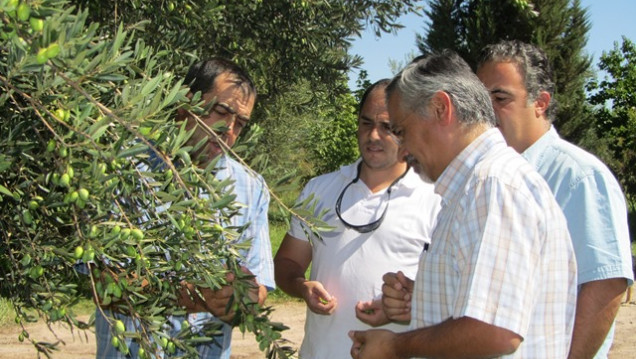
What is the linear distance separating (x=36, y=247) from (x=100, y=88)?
421mm

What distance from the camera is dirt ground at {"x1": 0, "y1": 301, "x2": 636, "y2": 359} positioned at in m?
7.80

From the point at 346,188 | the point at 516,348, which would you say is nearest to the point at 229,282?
the point at 516,348

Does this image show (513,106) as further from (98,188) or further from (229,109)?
(98,188)

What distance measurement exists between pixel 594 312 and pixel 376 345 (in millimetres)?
868

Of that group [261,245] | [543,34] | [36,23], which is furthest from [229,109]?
[543,34]

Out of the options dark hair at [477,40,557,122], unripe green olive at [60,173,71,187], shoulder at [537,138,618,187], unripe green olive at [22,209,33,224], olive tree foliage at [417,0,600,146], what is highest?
olive tree foliage at [417,0,600,146]

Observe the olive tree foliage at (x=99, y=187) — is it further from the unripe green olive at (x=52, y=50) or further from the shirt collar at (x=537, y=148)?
the shirt collar at (x=537, y=148)

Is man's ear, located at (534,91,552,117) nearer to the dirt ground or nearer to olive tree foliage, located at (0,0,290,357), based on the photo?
olive tree foliage, located at (0,0,290,357)

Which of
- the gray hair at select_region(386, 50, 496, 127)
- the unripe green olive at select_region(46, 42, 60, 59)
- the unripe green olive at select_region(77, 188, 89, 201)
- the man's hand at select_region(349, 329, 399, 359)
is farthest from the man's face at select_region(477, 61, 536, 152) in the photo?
the unripe green olive at select_region(46, 42, 60, 59)

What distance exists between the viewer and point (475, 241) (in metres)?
2.01

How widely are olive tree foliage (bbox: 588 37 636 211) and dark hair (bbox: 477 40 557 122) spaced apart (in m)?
22.8

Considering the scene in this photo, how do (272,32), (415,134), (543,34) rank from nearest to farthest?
1. (415,134)
2. (272,32)
3. (543,34)

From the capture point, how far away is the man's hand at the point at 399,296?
277 centimetres

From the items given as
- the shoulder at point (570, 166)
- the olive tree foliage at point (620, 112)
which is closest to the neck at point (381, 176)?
the shoulder at point (570, 166)
